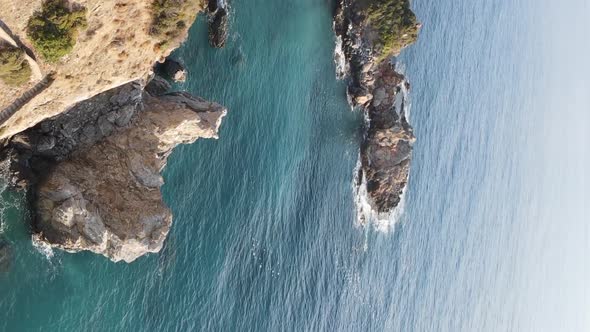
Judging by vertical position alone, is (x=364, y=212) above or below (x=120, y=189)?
above

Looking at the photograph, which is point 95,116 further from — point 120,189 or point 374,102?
point 374,102

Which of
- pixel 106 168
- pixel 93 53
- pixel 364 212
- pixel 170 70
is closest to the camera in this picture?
pixel 93 53

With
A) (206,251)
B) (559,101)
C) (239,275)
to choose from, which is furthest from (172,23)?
(559,101)

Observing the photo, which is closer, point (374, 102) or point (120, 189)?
point (120, 189)

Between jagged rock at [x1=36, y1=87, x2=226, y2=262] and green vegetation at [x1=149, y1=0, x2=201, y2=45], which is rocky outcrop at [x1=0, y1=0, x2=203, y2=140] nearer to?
green vegetation at [x1=149, y1=0, x2=201, y2=45]

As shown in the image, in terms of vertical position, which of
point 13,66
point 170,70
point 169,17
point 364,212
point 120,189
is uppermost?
point 170,70

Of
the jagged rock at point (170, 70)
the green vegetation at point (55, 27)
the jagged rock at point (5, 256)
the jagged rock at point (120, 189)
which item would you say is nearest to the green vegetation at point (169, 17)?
the green vegetation at point (55, 27)

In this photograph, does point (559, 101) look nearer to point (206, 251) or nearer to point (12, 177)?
point (206, 251)

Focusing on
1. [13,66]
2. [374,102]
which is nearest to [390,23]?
[374,102]
